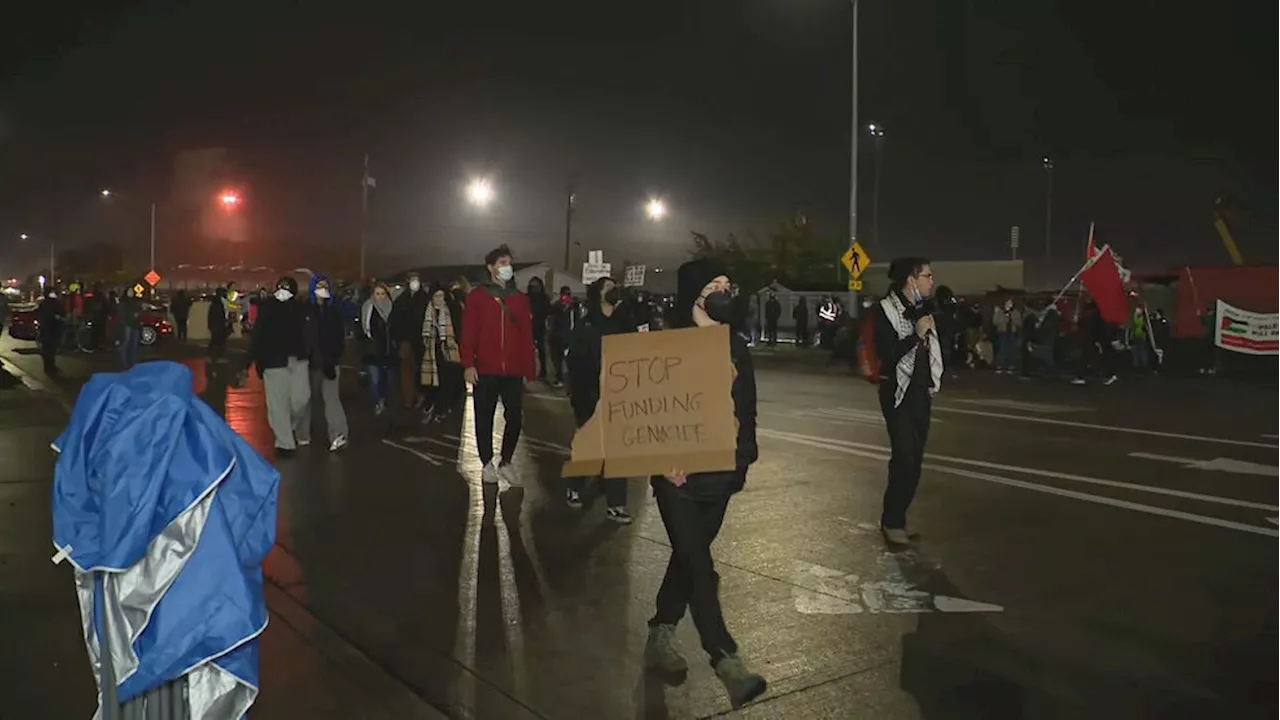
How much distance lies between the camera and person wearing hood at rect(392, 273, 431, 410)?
14562 mm

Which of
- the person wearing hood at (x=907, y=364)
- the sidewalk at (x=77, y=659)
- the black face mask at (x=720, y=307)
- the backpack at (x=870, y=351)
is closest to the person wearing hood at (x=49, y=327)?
the sidewalk at (x=77, y=659)

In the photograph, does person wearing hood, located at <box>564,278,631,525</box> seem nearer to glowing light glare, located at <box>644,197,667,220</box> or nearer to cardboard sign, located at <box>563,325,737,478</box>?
cardboard sign, located at <box>563,325,737,478</box>

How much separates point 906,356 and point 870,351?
1.05 feet

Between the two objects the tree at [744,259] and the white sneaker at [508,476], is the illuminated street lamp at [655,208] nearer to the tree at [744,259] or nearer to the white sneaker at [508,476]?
the tree at [744,259]

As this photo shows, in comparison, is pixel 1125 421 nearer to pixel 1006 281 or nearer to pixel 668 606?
pixel 668 606

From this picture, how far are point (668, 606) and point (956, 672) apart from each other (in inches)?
55.3

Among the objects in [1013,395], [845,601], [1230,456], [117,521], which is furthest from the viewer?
[1013,395]

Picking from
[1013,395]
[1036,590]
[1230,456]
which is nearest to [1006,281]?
[1013,395]

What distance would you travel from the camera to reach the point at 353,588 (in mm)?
6480

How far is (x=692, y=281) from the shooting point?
4824mm

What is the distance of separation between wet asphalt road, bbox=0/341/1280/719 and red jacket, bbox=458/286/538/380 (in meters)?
1.15

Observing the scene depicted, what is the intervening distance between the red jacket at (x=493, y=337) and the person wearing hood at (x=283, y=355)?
2.88 meters

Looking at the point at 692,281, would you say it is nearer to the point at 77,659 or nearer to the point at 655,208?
the point at 77,659

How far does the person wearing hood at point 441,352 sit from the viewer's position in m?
13.9
